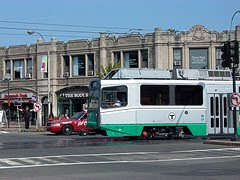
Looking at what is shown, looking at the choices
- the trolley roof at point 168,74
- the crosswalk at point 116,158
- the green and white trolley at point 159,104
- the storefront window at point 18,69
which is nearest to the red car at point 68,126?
the green and white trolley at point 159,104

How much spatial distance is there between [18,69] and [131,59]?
15719 millimetres

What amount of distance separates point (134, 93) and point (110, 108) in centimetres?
148

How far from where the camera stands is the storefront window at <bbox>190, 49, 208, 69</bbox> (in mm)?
48781

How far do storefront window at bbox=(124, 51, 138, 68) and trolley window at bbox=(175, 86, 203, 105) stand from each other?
83.2ft

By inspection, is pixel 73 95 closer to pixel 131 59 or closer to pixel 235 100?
pixel 131 59

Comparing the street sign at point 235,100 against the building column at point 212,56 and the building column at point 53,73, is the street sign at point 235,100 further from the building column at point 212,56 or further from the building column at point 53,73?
the building column at point 53,73

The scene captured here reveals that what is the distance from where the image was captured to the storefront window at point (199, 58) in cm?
4878

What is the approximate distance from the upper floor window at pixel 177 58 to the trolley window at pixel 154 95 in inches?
954

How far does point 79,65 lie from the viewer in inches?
2153

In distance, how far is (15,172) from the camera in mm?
13234

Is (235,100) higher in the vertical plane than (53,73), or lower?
lower

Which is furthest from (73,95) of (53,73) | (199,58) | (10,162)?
(10,162)

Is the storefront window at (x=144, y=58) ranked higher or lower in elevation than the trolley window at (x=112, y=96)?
higher

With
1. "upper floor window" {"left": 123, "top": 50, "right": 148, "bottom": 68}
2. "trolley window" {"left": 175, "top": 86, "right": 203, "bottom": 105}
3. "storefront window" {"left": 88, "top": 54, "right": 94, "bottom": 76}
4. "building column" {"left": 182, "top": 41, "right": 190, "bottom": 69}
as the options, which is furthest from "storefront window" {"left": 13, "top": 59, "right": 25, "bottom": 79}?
"trolley window" {"left": 175, "top": 86, "right": 203, "bottom": 105}
